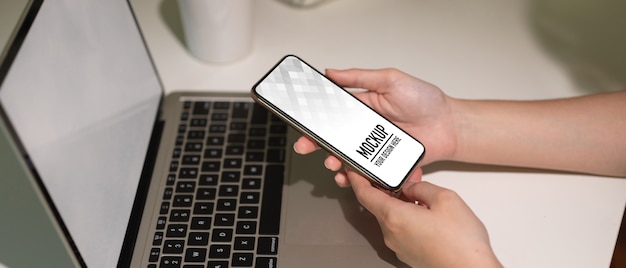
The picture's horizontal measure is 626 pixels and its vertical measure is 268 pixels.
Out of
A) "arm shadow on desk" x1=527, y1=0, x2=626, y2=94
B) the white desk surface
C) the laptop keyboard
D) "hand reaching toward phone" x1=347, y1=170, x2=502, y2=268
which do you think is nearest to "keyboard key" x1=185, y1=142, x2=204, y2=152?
the laptop keyboard

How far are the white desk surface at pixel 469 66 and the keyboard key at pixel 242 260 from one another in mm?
223

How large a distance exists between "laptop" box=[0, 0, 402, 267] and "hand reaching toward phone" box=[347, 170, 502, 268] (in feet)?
0.15

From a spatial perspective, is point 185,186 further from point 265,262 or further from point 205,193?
point 265,262

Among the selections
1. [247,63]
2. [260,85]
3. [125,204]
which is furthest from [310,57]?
[125,204]

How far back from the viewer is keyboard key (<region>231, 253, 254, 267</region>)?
561 mm

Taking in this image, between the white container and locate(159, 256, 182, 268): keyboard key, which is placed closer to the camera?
locate(159, 256, 182, 268): keyboard key

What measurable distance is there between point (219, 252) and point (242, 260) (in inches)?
1.0

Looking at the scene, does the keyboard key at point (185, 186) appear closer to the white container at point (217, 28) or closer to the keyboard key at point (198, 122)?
the keyboard key at point (198, 122)

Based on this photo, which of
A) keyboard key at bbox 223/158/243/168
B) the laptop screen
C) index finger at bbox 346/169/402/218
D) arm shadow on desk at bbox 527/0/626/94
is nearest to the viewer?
the laptop screen

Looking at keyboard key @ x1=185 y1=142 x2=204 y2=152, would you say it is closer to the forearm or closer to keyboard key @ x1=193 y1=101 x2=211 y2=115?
keyboard key @ x1=193 y1=101 x2=211 y2=115

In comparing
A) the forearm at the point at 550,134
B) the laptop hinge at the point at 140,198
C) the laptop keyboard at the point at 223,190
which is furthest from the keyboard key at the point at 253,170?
the forearm at the point at 550,134

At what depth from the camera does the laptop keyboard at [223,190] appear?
0.57 metres

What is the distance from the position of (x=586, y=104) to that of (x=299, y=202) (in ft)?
1.13

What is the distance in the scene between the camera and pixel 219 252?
57 cm
